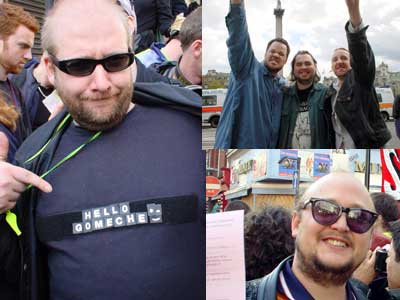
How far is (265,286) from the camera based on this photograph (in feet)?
5.08

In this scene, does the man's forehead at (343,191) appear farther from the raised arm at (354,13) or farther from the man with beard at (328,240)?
the raised arm at (354,13)

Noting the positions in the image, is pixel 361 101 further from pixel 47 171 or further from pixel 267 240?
pixel 47 171

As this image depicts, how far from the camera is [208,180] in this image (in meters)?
1.61

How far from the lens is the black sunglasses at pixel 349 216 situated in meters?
1.45

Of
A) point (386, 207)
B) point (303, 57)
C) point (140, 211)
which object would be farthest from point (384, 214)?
point (140, 211)

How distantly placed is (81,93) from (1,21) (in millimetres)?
522

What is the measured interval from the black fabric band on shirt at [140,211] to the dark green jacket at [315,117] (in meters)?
0.39

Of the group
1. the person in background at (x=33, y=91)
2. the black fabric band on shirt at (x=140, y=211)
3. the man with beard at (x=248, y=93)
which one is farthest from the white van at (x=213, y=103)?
the person in background at (x=33, y=91)

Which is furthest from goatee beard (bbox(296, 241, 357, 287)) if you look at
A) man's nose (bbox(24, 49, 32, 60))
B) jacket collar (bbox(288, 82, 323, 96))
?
man's nose (bbox(24, 49, 32, 60))

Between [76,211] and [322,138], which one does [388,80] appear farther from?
[76,211]

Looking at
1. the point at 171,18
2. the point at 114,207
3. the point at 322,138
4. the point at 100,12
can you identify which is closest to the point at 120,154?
the point at 114,207

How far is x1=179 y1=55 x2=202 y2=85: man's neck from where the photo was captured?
1.98m

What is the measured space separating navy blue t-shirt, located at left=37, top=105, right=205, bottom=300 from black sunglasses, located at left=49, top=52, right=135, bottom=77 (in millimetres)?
193

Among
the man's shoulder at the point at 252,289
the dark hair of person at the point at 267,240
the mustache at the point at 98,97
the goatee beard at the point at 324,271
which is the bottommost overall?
the man's shoulder at the point at 252,289
